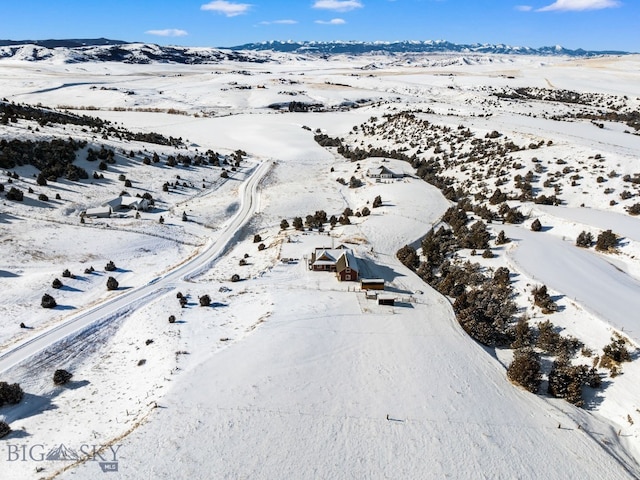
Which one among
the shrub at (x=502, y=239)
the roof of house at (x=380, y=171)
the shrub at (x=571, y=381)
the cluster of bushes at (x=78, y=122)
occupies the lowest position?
the shrub at (x=571, y=381)

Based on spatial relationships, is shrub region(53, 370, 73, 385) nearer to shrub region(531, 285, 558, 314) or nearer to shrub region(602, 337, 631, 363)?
shrub region(531, 285, 558, 314)

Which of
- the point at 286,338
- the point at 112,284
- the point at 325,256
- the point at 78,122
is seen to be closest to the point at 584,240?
the point at 325,256

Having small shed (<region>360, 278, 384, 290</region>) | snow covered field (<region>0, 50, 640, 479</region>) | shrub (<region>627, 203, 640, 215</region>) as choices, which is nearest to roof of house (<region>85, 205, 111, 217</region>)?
snow covered field (<region>0, 50, 640, 479</region>)

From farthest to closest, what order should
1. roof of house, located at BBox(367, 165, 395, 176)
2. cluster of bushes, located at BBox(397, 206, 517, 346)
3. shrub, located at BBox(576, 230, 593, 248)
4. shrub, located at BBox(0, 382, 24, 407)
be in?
1. roof of house, located at BBox(367, 165, 395, 176)
2. shrub, located at BBox(576, 230, 593, 248)
3. cluster of bushes, located at BBox(397, 206, 517, 346)
4. shrub, located at BBox(0, 382, 24, 407)

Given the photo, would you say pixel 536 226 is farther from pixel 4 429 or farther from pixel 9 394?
pixel 4 429

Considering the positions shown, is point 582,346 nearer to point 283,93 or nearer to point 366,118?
point 366,118

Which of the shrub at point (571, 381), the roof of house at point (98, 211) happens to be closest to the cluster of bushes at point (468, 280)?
the shrub at point (571, 381)

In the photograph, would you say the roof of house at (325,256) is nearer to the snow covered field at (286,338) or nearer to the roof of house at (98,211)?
the snow covered field at (286,338)
